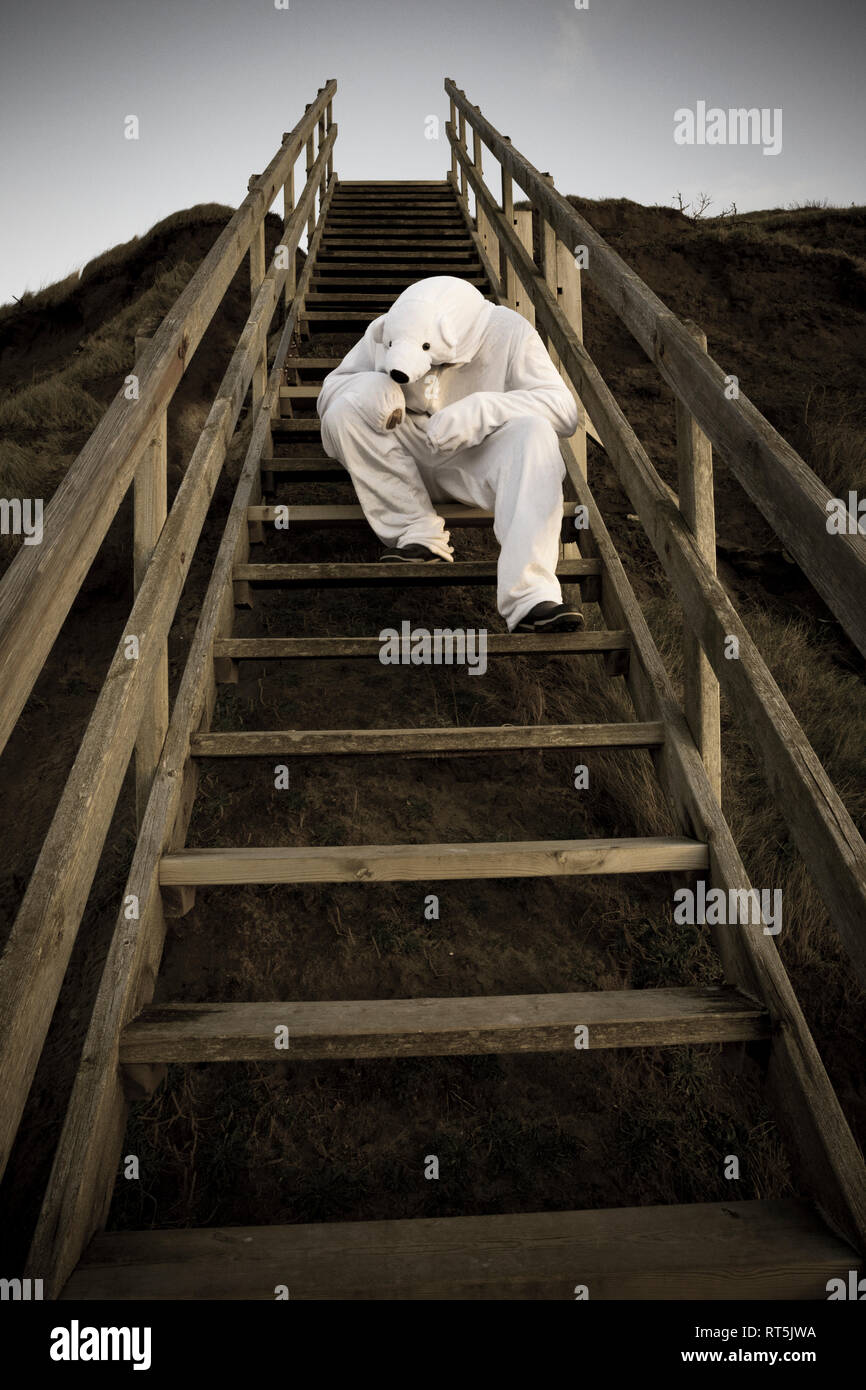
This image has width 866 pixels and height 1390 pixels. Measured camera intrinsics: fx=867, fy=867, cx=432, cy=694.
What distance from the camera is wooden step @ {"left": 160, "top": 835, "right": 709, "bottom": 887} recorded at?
6.07 feet

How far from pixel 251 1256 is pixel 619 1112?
1.26m

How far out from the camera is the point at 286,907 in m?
2.81

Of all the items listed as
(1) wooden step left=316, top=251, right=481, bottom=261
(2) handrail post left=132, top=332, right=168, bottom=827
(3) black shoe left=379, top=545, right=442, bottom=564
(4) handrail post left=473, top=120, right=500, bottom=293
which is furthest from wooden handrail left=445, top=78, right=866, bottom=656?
(4) handrail post left=473, top=120, right=500, bottom=293

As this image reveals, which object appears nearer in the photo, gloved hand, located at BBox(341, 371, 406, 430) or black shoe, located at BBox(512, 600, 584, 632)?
black shoe, located at BBox(512, 600, 584, 632)

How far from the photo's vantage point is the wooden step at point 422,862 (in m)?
1.85

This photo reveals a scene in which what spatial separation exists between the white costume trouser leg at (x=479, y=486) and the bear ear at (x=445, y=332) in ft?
0.82

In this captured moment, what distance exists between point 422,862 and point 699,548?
105 centimetres

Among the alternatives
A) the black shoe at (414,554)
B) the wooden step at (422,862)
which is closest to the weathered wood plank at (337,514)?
the black shoe at (414,554)

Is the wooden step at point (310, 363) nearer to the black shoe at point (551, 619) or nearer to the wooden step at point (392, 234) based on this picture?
the black shoe at point (551, 619)

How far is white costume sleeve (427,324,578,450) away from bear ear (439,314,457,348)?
23 centimetres

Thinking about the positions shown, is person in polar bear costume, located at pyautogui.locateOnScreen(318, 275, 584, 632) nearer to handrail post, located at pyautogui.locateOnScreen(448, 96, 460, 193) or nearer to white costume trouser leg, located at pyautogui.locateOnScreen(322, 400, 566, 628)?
white costume trouser leg, located at pyautogui.locateOnScreen(322, 400, 566, 628)

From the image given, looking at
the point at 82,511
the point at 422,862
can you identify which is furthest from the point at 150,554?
the point at 422,862
